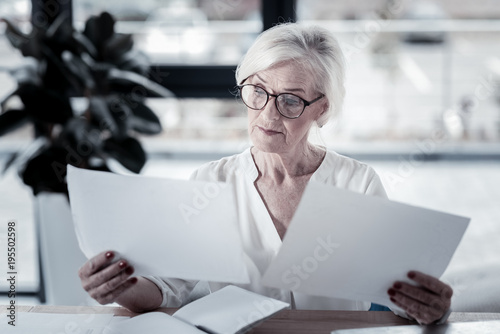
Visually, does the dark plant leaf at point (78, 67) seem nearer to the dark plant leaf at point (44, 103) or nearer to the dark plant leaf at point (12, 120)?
the dark plant leaf at point (44, 103)

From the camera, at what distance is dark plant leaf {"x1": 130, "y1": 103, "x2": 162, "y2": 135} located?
8.10 ft

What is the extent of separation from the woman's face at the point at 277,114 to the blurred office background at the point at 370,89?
1500 mm

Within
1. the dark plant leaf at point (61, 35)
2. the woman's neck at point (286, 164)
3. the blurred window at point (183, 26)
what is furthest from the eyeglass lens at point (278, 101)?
the blurred window at point (183, 26)

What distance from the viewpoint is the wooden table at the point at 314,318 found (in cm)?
117

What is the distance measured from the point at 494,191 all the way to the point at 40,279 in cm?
300

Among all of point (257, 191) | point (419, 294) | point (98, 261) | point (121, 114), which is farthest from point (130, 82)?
point (419, 294)

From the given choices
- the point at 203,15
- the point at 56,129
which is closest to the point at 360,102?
the point at 203,15

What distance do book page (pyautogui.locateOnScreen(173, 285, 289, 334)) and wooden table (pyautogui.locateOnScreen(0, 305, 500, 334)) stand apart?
5cm

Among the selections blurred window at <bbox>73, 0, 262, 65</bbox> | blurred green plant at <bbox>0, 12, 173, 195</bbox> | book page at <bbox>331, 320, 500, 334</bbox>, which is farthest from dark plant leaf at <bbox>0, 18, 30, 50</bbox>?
book page at <bbox>331, 320, 500, 334</bbox>

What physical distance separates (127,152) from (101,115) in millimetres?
183

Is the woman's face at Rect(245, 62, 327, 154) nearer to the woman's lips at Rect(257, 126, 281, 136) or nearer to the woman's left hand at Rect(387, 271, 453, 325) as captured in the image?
the woman's lips at Rect(257, 126, 281, 136)

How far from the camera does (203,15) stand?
3129mm

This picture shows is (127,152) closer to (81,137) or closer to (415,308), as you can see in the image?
(81,137)

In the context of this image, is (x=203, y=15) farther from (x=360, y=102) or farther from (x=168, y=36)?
(x=360, y=102)
